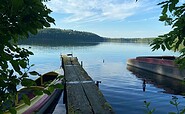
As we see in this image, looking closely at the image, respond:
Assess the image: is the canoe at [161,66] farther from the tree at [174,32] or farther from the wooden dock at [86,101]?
the tree at [174,32]

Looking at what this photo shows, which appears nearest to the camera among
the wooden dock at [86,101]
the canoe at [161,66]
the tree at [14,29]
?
the tree at [14,29]

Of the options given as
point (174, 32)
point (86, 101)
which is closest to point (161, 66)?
point (86, 101)

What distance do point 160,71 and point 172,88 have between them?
1111 cm

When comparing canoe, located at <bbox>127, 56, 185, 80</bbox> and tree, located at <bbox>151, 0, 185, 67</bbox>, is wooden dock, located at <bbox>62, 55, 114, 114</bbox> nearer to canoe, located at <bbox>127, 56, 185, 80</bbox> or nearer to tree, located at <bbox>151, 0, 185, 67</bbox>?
tree, located at <bbox>151, 0, 185, 67</bbox>

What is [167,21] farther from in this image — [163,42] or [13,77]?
[13,77]

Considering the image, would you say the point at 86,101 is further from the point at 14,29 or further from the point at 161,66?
the point at 161,66

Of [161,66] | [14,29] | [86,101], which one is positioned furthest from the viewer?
[161,66]

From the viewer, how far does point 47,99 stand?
1664cm

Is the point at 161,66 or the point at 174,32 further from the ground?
the point at 174,32

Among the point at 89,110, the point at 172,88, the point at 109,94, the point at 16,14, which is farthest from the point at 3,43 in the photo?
the point at 172,88

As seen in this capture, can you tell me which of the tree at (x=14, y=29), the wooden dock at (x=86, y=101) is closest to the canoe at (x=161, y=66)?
the wooden dock at (x=86, y=101)

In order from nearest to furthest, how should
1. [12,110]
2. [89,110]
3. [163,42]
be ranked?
[12,110] → [163,42] → [89,110]

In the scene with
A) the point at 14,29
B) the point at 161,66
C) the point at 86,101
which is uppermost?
the point at 14,29

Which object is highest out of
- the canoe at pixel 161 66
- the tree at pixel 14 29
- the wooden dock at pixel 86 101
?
the tree at pixel 14 29
